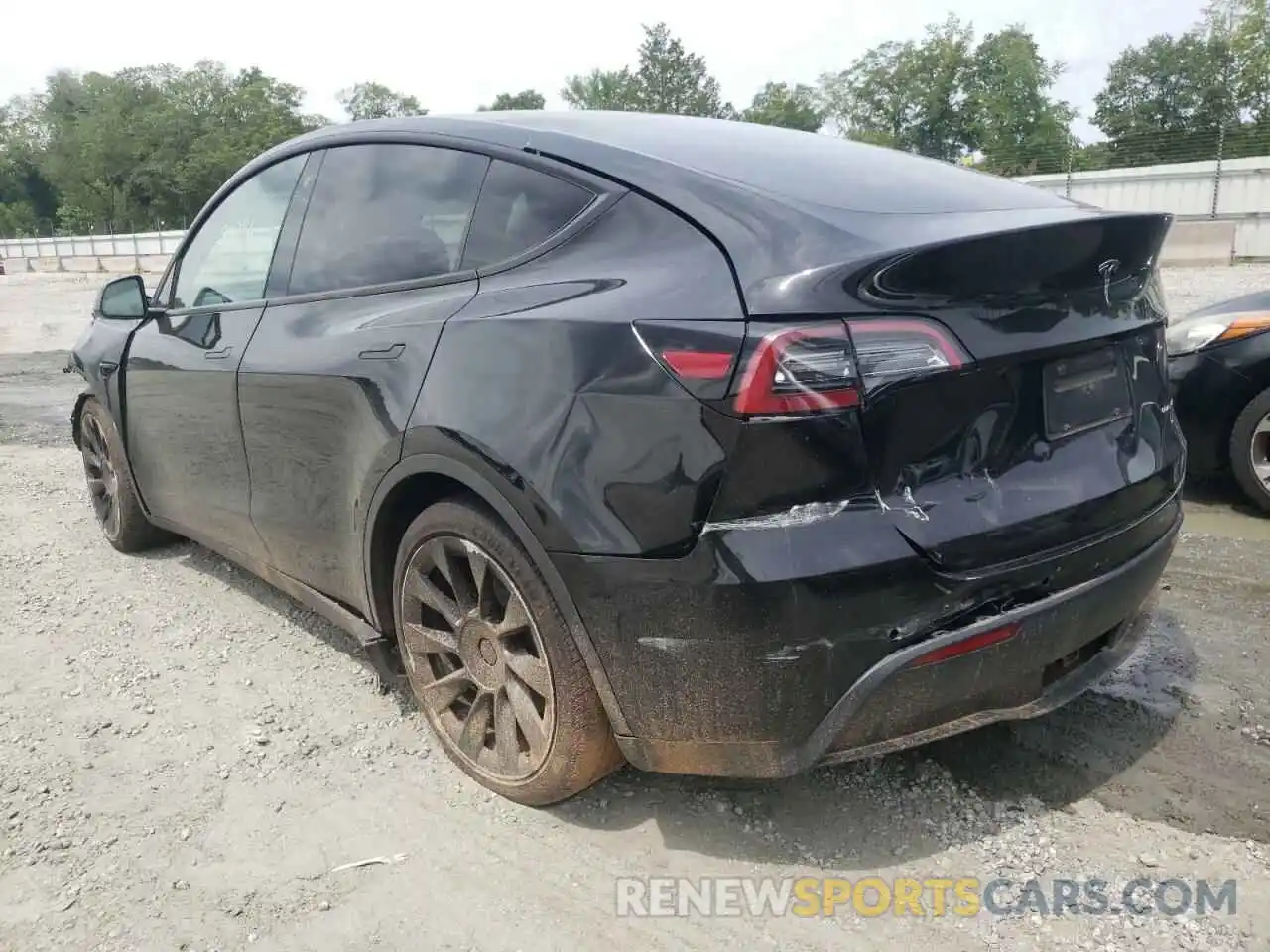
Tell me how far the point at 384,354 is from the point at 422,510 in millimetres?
A: 428

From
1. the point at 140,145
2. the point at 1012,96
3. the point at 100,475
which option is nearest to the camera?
the point at 100,475

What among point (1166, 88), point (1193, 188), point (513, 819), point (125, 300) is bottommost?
point (513, 819)

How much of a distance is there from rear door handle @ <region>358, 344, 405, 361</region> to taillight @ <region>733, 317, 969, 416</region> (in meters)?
1.10

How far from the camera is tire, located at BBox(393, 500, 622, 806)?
2.34 meters

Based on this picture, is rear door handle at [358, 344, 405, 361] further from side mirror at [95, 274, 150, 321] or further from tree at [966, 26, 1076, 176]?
tree at [966, 26, 1076, 176]

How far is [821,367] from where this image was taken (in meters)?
1.94

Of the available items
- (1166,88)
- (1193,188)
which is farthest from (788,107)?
(1193,188)

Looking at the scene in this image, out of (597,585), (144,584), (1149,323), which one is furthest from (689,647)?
(144,584)

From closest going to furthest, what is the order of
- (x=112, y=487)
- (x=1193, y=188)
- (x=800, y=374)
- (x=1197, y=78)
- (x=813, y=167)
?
1. (x=800, y=374)
2. (x=813, y=167)
3. (x=112, y=487)
4. (x=1193, y=188)
5. (x=1197, y=78)

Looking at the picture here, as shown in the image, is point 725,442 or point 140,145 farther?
point 140,145

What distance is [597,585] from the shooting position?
2146 mm

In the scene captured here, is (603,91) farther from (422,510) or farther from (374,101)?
(422,510)

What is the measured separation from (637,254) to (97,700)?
2470mm

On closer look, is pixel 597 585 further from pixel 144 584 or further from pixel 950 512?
pixel 144 584
